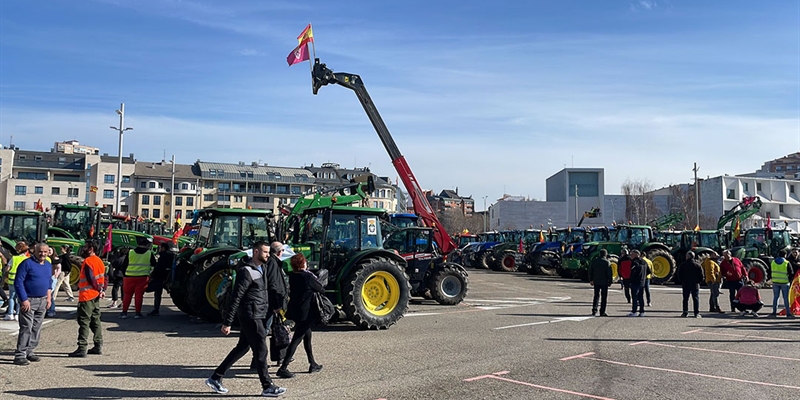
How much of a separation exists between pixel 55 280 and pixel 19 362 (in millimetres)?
5682

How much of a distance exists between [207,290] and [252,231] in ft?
6.06

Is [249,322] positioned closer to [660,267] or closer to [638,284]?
[638,284]

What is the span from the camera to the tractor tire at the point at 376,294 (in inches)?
456

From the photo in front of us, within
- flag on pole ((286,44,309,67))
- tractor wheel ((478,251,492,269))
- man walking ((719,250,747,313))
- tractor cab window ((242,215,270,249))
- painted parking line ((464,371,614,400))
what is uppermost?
flag on pole ((286,44,309,67))

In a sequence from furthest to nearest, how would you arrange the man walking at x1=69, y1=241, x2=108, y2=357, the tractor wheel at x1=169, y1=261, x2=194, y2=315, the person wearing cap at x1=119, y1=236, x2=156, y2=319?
the tractor wheel at x1=169, y1=261, x2=194, y2=315 → the person wearing cap at x1=119, y1=236, x2=156, y2=319 → the man walking at x1=69, y1=241, x2=108, y2=357

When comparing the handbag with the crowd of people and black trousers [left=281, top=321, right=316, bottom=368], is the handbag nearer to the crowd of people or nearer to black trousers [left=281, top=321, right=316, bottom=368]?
black trousers [left=281, top=321, right=316, bottom=368]

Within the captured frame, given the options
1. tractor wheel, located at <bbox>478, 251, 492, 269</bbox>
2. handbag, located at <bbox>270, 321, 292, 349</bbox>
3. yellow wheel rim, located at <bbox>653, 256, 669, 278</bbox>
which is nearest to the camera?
handbag, located at <bbox>270, 321, 292, 349</bbox>

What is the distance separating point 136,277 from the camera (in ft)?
42.7

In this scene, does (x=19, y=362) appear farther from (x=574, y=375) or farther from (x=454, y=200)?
(x=454, y=200)

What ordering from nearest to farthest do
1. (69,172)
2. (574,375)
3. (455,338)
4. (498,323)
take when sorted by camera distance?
(574,375), (455,338), (498,323), (69,172)

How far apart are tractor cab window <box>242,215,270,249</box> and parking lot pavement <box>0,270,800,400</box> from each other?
79.8 inches

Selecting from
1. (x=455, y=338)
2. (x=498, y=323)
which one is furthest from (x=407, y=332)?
(x=498, y=323)

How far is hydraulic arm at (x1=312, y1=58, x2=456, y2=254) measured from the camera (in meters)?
18.3

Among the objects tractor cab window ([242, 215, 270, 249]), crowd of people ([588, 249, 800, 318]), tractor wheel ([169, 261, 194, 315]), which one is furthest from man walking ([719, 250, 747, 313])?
tractor wheel ([169, 261, 194, 315])
